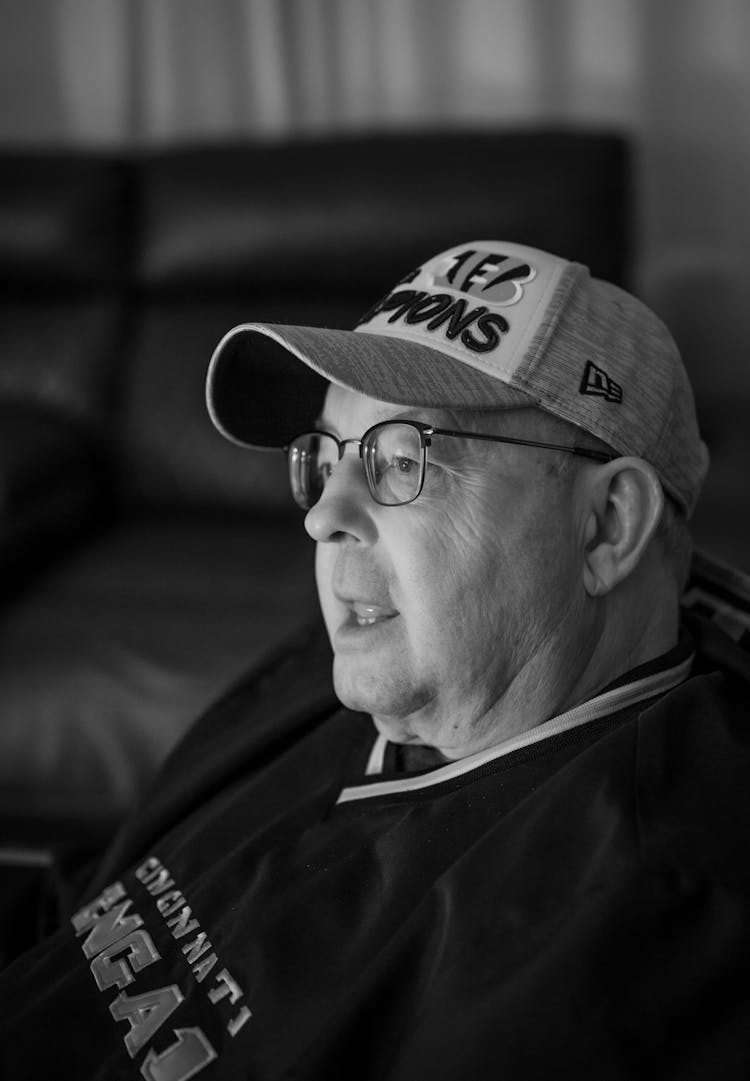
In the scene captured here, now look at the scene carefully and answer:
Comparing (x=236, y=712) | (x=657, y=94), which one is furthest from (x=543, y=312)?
(x=657, y=94)

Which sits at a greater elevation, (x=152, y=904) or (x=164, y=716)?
(x=152, y=904)

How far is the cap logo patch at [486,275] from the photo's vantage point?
0.96 metres

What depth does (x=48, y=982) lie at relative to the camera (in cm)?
99

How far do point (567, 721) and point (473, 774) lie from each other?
0.28 feet

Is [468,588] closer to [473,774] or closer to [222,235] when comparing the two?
[473,774]

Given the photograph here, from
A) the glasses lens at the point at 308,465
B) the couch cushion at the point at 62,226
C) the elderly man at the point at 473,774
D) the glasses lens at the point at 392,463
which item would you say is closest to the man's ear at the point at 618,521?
the elderly man at the point at 473,774

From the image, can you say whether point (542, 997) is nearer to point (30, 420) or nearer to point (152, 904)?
point (152, 904)

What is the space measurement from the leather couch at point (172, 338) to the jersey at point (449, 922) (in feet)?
2.11

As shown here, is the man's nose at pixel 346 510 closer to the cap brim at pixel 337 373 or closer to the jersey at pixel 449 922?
the cap brim at pixel 337 373

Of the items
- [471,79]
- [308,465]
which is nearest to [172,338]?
[471,79]

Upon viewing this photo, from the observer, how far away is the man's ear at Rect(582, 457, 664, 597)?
0.94 m

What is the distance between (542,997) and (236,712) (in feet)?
2.22

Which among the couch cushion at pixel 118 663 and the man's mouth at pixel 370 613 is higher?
the man's mouth at pixel 370 613

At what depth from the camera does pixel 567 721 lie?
90 centimetres
